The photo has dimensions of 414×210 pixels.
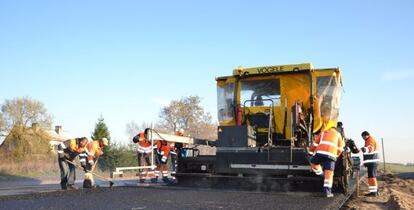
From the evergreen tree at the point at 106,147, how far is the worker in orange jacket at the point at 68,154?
14815mm

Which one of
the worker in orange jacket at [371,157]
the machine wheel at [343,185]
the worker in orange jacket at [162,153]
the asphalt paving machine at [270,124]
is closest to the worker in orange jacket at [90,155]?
the asphalt paving machine at [270,124]

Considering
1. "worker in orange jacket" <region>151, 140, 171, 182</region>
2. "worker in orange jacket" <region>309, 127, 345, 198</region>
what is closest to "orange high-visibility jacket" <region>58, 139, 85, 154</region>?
"worker in orange jacket" <region>151, 140, 171, 182</region>

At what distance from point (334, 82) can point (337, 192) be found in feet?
7.16

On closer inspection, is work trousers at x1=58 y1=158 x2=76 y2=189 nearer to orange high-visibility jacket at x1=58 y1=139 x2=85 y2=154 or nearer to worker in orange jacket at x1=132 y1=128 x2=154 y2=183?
orange high-visibility jacket at x1=58 y1=139 x2=85 y2=154

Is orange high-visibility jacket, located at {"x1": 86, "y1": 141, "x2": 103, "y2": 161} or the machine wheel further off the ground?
orange high-visibility jacket, located at {"x1": 86, "y1": 141, "x2": 103, "y2": 161}

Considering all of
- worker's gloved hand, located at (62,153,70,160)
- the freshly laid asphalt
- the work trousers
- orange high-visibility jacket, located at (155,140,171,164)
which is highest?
orange high-visibility jacket, located at (155,140,171,164)

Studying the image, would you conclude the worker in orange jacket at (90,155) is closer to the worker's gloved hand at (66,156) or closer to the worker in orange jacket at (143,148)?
the worker's gloved hand at (66,156)

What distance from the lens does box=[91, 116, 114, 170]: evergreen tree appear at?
24594 mm

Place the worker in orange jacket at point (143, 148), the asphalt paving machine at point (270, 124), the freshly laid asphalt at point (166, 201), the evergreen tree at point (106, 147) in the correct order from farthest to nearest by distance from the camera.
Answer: the evergreen tree at point (106, 147), the worker in orange jacket at point (143, 148), the asphalt paving machine at point (270, 124), the freshly laid asphalt at point (166, 201)

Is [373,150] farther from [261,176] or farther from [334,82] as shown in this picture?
[261,176]

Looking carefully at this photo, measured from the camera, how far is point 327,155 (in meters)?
7.04

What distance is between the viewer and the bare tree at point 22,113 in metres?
32.5

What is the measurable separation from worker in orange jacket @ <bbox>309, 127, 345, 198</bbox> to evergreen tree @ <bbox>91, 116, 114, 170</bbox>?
18792 millimetres

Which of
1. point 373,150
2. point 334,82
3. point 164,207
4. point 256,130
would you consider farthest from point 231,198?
point 373,150
